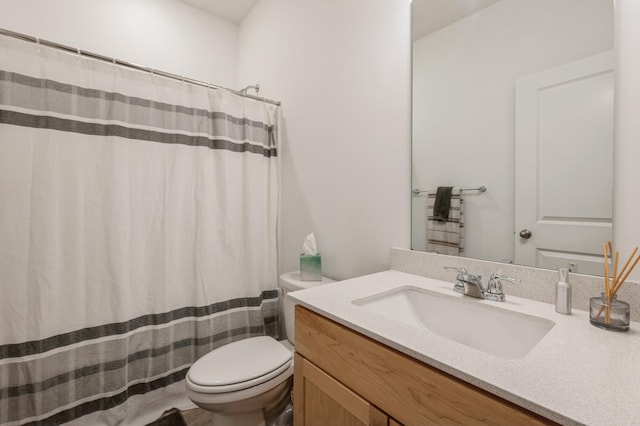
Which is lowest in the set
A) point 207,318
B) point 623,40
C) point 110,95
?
point 207,318

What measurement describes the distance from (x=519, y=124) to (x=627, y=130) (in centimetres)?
27

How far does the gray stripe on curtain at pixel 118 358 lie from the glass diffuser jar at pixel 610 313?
1602 mm

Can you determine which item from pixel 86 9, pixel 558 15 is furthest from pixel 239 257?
pixel 86 9

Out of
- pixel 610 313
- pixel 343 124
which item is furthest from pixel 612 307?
pixel 343 124

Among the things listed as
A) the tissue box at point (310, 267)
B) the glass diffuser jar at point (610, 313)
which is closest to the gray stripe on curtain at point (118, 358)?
the tissue box at point (310, 267)

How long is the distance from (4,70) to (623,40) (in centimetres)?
221

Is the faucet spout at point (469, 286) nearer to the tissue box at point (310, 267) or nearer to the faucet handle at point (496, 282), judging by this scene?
the faucet handle at point (496, 282)

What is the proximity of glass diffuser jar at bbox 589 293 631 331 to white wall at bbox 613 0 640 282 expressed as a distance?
0.14 metres

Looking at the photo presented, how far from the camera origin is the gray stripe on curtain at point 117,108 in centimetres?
123

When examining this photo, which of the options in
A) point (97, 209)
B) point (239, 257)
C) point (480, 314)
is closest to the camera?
point (480, 314)

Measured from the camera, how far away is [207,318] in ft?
5.47

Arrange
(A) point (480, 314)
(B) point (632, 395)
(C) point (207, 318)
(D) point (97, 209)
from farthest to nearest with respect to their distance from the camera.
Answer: (C) point (207, 318) → (D) point (97, 209) → (A) point (480, 314) → (B) point (632, 395)

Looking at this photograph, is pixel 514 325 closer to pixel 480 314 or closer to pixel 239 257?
pixel 480 314

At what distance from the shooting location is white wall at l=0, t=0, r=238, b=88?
176 centimetres
